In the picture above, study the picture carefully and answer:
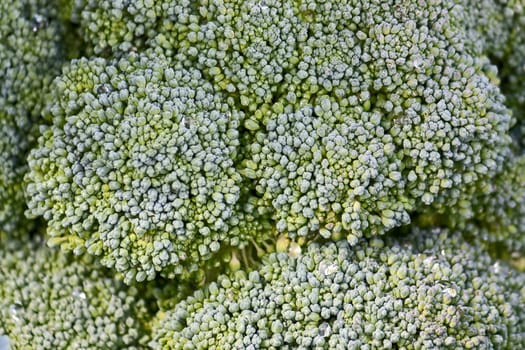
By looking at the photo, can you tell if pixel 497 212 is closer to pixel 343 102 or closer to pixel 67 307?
pixel 343 102

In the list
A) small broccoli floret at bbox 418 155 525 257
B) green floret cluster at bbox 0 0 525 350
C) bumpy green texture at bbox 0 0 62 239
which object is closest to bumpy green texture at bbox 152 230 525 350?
green floret cluster at bbox 0 0 525 350

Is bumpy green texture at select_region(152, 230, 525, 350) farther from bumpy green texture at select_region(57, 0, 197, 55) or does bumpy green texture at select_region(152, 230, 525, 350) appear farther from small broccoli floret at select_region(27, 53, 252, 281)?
bumpy green texture at select_region(57, 0, 197, 55)

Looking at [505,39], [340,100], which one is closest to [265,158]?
[340,100]

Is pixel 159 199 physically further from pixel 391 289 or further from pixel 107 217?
pixel 391 289

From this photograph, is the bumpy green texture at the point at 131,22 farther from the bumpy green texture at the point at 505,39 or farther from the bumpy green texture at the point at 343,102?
the bumpy green texture at the point at 505,39

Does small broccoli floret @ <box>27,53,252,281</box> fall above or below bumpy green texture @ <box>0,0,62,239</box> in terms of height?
below

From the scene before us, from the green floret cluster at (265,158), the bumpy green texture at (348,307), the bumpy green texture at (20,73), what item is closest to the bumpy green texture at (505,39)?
the green floret cluster at (265,158)
